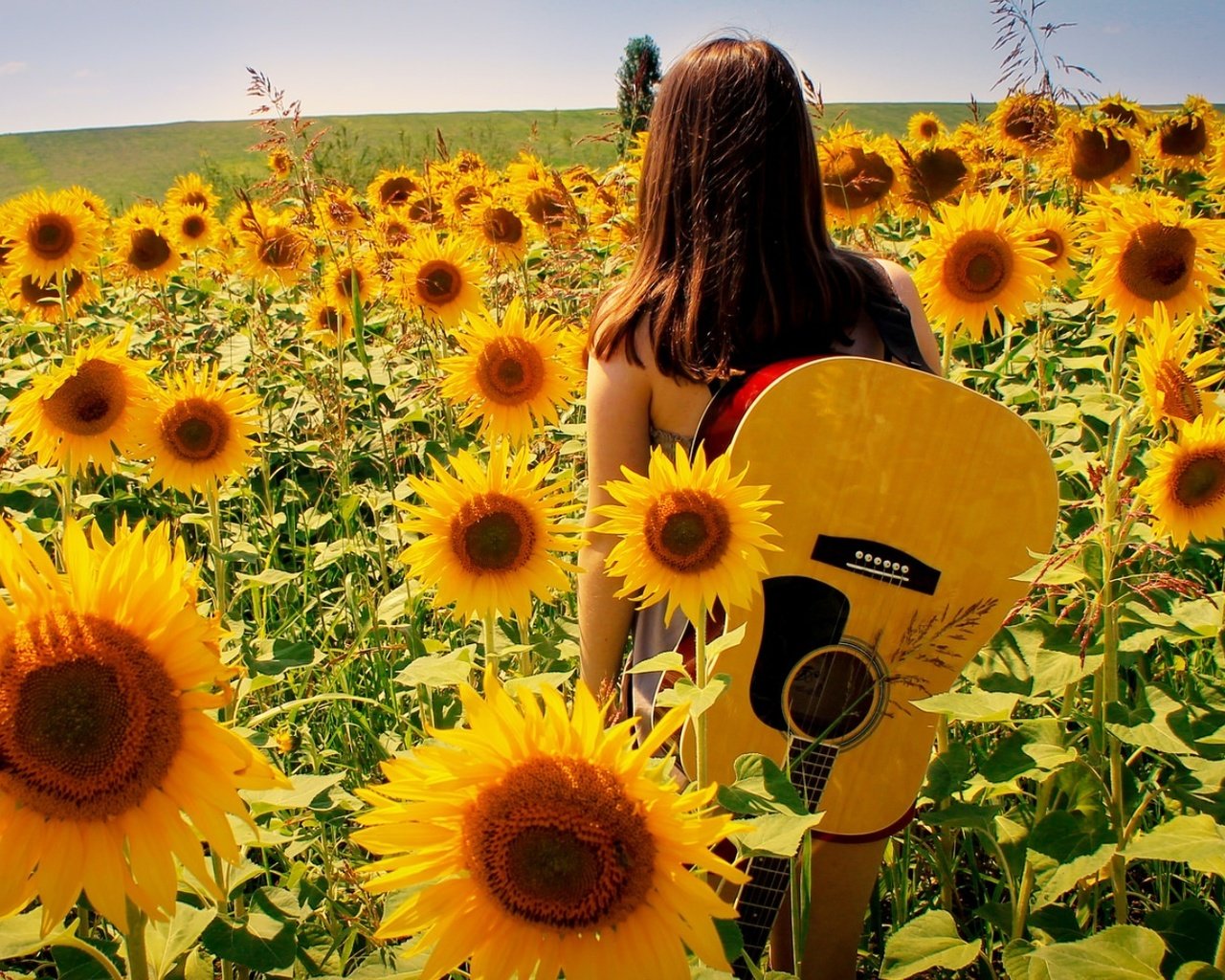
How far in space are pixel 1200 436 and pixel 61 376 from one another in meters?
2.67

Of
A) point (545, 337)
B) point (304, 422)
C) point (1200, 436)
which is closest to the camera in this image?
point (1200, 436)

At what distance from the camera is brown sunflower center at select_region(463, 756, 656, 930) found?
966 millimetres

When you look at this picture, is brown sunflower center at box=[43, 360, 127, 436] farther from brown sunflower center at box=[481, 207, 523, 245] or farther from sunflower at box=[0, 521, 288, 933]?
brown sunflower center at box=[481, 207, 523, 245]

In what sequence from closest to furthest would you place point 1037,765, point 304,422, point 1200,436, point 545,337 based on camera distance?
point 1037,765 → point 1200,436 → point 545,337 → point 304,422

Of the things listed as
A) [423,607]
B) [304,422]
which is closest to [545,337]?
[423,607]

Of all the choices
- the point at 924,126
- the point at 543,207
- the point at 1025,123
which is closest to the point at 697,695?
the point at 543,207

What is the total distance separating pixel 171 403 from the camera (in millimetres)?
2725

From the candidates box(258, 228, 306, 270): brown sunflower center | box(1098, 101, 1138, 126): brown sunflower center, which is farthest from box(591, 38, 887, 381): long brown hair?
box(1098, 101, 1138, 126): brown sunflower center

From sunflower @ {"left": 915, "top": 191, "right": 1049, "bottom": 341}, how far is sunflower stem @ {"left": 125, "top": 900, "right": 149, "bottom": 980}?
244cm

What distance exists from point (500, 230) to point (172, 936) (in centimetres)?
371

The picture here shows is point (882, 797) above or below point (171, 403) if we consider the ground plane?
below

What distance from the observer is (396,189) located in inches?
247

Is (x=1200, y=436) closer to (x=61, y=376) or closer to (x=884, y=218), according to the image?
(x=61, y=376)

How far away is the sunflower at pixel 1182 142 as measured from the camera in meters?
5.52
